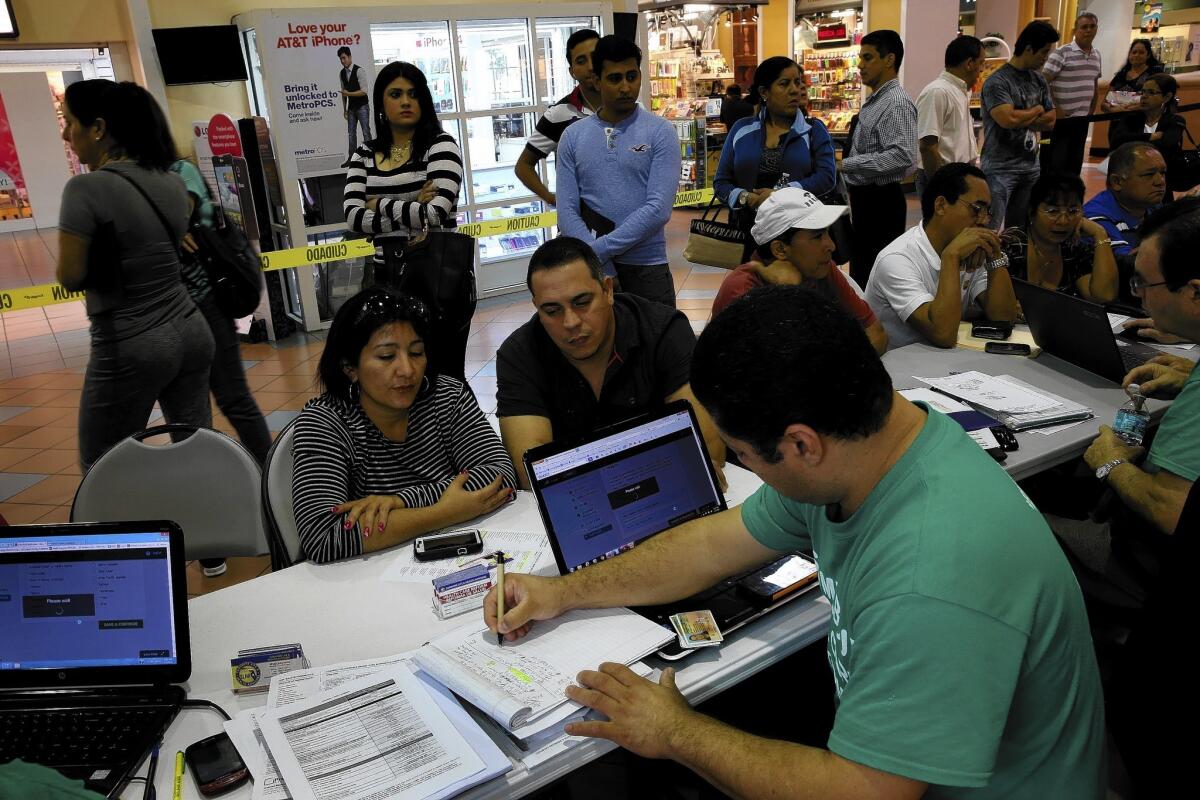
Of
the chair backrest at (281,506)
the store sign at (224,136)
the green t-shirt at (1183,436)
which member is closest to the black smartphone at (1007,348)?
the green t-shirt at (1183,436)

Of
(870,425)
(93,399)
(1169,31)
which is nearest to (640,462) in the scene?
(870,425)

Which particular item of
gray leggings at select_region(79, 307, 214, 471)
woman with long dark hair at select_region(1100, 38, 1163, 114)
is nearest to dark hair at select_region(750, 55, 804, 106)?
gray leggings at select_region(79, 307, 214, 471)

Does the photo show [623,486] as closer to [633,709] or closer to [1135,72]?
[633,709]

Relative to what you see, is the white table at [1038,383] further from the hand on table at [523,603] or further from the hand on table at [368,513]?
the hand on table at [368,513]

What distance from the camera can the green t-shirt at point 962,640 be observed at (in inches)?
42.1

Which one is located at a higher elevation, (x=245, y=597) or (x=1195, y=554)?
(x=1195, y=554)

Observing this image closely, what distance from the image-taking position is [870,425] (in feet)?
3.93

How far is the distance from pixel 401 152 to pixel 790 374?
3115 millimetres

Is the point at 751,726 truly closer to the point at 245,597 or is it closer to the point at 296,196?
the point at 245,597

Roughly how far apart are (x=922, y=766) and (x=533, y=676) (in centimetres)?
66

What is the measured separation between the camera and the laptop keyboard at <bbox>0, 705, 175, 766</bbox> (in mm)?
1446

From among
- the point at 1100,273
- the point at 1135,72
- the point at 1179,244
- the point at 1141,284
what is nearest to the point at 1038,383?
the point at 1141,284

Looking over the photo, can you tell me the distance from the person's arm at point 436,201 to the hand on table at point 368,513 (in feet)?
6.26

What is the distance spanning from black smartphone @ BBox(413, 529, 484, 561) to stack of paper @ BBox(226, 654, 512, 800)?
0.46 metres
